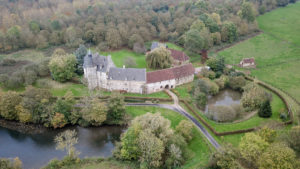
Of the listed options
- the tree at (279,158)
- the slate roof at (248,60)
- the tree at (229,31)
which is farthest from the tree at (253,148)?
the tree at (229,31)

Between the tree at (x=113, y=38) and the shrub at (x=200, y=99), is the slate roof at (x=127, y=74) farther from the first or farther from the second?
the tree at (x=113, y=38)

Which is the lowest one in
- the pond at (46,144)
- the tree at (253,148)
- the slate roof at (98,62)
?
the pond at (46,144)

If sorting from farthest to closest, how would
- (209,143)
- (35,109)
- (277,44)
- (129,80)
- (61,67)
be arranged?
(277,44) → (61,67) → (129,80) → (35,109) → (209,143)

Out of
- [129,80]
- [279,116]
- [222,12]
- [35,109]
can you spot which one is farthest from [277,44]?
[35,109]

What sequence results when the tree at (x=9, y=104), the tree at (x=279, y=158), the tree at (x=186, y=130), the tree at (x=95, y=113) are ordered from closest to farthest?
the tree at (x=279, y=158) → the tree at (x=186, y=130) → the tree at (x=95, y=113) → the tree at (x=9, y=104)

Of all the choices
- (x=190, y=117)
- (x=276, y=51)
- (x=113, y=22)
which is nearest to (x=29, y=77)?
(x=190, y=117)

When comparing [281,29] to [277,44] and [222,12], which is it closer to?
[277,44]
